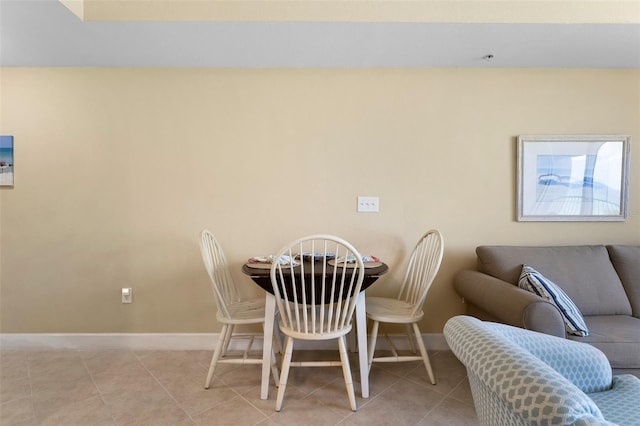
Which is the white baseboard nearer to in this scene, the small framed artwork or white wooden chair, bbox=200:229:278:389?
white wooden chair, bbox=200:229:278:389

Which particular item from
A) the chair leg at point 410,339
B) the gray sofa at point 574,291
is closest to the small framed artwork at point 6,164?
the chair leg at point 410,339

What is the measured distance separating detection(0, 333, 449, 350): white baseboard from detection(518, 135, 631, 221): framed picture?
1.35 m

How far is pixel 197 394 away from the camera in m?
1.85

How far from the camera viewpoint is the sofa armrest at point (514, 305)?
152 centimetres

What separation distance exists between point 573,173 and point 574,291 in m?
0.93

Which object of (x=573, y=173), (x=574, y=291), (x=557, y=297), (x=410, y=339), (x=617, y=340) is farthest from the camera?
(x=573, y=173)

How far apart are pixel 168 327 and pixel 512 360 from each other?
2428 mm

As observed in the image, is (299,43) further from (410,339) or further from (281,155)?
(410,339)

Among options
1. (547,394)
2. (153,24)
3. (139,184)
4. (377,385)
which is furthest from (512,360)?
(139,184)

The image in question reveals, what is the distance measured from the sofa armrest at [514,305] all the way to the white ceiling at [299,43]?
1.58m

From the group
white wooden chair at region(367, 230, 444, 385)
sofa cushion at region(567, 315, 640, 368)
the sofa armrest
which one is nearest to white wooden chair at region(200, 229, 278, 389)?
white wooden chair at region(367, 230, 444, 385)

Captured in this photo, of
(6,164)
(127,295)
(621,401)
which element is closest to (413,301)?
(621,401)

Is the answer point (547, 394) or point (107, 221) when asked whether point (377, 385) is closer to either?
point (547, 394)

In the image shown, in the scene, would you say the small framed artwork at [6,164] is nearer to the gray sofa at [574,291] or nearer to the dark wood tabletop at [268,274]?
the dark wood tabletop at [268,274]
